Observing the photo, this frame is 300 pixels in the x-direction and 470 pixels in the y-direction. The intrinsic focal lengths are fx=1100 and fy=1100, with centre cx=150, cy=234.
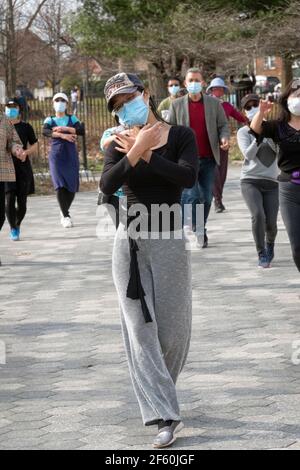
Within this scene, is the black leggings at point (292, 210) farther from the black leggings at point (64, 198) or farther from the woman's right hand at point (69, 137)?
the black leggings at point (64, 198)

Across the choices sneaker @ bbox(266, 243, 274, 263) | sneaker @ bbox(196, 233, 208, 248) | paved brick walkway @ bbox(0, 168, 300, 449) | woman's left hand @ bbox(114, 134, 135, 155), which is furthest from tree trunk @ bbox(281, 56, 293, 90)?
woman's left hand @ bbox(114, 134, 135, 155)

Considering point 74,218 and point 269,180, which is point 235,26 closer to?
point 74,218

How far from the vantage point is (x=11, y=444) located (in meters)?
5.54

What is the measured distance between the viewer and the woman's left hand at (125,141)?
543 cm

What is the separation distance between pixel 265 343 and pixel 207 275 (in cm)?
311

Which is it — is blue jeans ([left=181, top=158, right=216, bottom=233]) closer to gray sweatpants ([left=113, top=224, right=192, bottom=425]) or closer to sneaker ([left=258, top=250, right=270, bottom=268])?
sneaker ([left=258, top=250, right=270, bottom=268])

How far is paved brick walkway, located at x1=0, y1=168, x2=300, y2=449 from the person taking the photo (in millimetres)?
5684

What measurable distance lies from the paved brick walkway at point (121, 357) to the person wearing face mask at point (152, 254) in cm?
30

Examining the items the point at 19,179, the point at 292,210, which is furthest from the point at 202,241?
the point at 292,210

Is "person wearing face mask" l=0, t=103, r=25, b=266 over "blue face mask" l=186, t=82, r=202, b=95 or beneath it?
beneath

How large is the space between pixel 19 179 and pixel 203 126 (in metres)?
2.51

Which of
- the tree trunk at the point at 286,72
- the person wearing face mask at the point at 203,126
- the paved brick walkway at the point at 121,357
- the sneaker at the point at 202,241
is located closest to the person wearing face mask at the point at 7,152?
the paved brick walkway at the point at 121,357

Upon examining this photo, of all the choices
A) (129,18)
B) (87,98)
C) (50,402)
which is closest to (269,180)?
(50,402)

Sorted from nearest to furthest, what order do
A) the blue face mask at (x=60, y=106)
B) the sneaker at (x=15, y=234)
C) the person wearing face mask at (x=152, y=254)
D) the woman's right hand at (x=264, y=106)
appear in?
the person wearing face mask at (x=152, y=254) < the woman's right hand at (x=264, y=106) < the sneaker at (x=15, y=234) < the blue face mask at (x=60, y=106)
